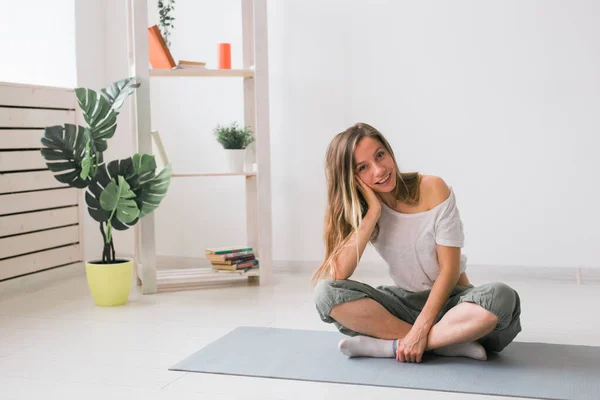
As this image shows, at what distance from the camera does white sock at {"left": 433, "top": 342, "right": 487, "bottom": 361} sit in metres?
2.35

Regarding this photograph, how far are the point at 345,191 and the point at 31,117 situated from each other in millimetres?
2051

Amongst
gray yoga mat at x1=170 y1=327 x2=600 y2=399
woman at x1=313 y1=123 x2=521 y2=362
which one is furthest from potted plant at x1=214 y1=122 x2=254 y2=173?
woman at x1=313 y1=123 x2=521 y2=362

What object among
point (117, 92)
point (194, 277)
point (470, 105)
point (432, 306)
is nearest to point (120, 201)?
point (117, 92)

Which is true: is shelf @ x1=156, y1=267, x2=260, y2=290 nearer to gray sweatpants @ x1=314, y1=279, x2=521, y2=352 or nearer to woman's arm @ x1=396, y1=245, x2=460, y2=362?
gray sweatpants @ x1=314, y1=279, x2=521, y2=352

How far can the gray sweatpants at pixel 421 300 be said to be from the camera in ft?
7.30

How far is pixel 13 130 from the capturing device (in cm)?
369

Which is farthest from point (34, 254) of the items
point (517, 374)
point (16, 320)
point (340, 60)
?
point (517, 374)

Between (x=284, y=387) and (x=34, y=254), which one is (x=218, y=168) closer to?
(x=34, y=254)

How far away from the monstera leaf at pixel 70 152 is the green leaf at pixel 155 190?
249 millimetres

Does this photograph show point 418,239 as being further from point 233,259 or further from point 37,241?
point 37,241

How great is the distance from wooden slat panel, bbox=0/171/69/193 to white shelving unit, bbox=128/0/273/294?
1.74 ft

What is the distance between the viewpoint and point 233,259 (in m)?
3.79

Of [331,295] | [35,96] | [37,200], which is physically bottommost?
[331,295]

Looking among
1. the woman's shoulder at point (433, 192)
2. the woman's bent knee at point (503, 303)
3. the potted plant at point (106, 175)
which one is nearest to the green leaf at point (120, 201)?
the potted plant at point (106, 175)
